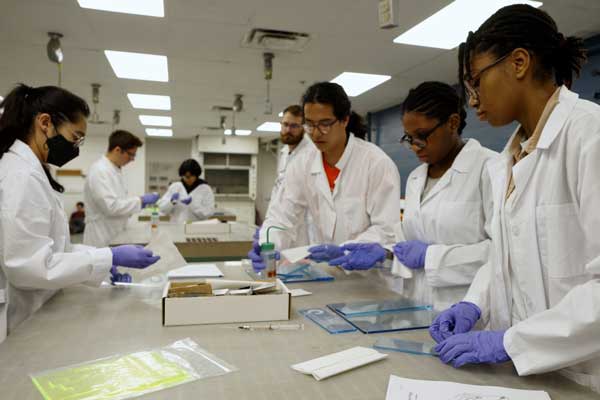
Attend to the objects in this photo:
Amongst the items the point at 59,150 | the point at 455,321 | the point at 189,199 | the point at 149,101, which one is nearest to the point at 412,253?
the point at 455,321

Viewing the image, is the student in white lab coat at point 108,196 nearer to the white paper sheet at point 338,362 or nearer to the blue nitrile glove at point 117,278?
the blue nitrile glove at point 117,278

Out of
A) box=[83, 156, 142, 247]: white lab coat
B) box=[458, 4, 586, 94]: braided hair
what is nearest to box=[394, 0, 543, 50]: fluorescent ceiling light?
box=[458, 4, 586, 94]: braided hair

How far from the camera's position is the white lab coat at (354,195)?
1.94 metres

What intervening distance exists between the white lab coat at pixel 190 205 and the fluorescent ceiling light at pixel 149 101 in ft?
4.27

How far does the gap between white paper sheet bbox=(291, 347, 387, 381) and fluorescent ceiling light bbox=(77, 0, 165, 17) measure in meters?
2.74

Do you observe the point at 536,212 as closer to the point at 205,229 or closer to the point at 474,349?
the point at 474,349

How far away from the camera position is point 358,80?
4.81 m

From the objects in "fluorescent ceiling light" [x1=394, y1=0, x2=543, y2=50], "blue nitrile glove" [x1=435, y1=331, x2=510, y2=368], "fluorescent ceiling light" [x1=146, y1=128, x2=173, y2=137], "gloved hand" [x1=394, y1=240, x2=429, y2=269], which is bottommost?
"blue nitrile glove" [x1=435, y1=331, x2=510, y2=368]

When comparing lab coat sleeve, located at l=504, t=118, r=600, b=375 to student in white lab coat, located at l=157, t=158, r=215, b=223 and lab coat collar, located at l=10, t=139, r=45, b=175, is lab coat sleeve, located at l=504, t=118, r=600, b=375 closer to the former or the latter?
lab coat collar, located at l=10, t=139, r=45, b=175

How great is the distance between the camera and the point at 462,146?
5.50 ft

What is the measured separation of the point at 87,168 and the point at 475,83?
33.7 ft

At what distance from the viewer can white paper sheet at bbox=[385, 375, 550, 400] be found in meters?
0.77

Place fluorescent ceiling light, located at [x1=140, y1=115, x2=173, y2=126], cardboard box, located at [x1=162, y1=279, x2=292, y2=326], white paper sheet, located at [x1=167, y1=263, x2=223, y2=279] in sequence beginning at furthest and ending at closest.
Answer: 1. fluorescent ceiling light, located at [x1=140, y1=115, x2=173, y2=126]
2. white paper sheet, located at [x1=167, y1=263, x2=223, y2=279]
3. cardboard box, located at [x1=162, y1=279, x2=292, y2=326]

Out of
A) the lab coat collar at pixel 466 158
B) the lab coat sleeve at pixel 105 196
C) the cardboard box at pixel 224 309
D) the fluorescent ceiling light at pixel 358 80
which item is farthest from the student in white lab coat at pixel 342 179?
the fluorescent ceiling light at pixel 358 80
